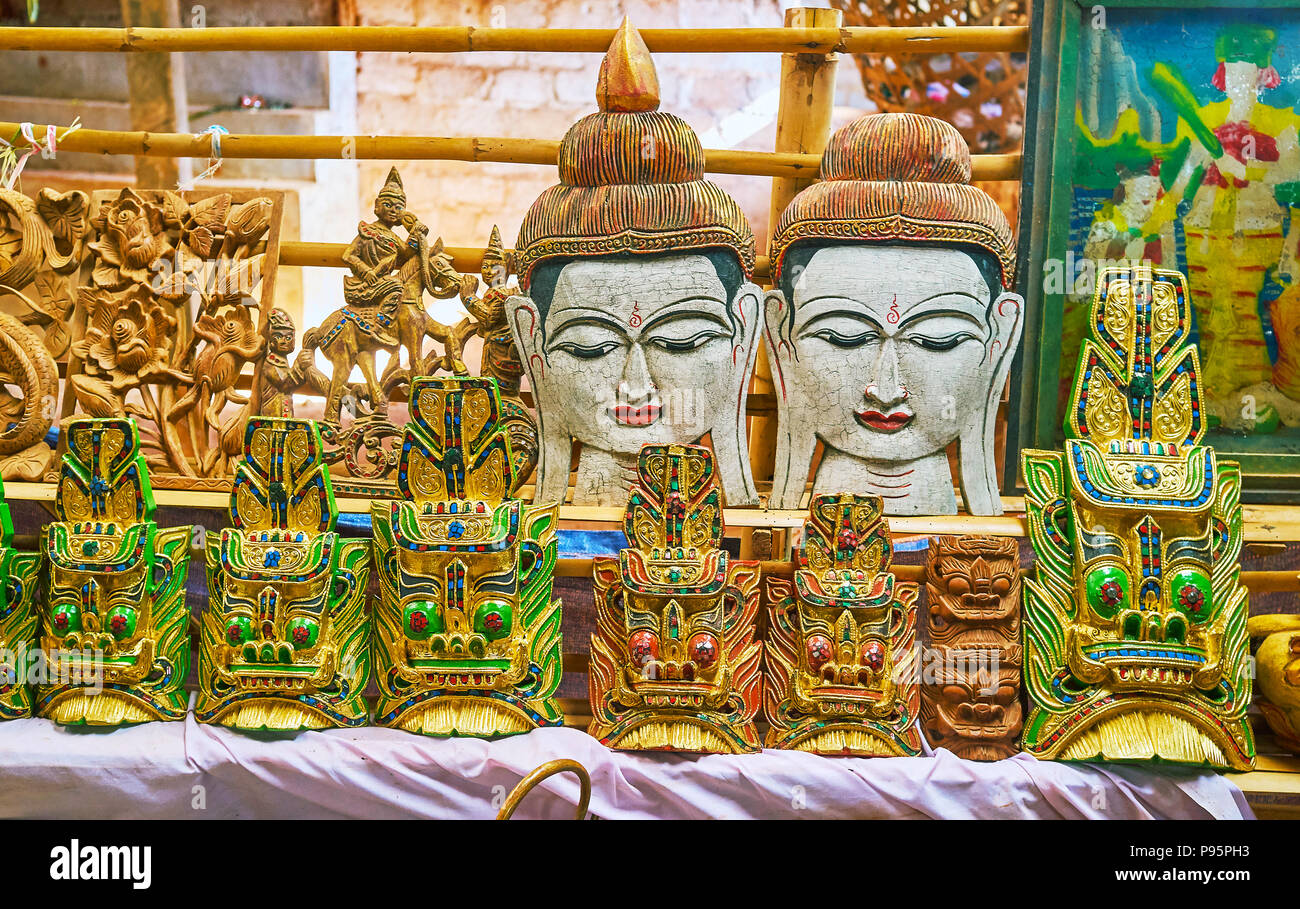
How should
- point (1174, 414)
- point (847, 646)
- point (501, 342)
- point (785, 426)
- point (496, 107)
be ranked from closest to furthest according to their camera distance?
point (847, 646), point (1174, 414), point (785, 426), point (501, 342), point (496, 107)

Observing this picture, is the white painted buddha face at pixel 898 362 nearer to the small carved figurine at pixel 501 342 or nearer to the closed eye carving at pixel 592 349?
the closed eye carving at pixel 592 349

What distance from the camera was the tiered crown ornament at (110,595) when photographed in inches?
106

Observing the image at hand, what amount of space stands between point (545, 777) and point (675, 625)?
18.8 inches

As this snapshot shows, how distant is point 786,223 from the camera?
3.17 meters

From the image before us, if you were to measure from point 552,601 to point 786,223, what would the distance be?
4.00 feet

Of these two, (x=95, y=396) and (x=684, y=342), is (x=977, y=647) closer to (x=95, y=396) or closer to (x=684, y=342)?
(x=684, y=342)

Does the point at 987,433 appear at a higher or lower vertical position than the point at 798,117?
lower

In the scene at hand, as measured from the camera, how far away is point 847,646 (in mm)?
2609

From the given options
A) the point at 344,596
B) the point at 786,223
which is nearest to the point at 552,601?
the point at 344,596

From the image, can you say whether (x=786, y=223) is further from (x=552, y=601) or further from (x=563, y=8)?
(x=563, y=8)

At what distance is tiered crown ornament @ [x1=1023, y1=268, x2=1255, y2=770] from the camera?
260 cm

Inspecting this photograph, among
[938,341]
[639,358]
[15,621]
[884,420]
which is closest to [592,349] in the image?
[639,358]
